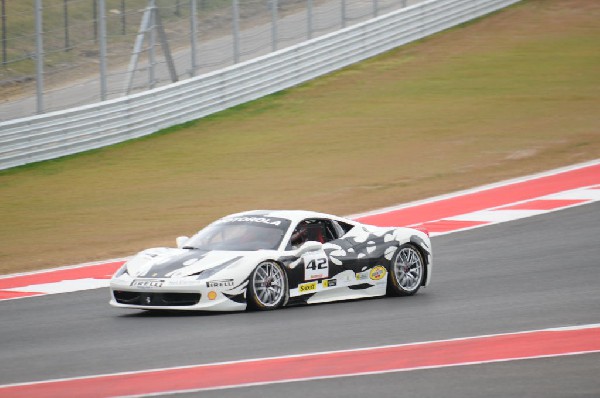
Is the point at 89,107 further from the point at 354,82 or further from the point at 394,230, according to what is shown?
the point at 394,230

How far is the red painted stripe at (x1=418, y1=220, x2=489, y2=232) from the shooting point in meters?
17.5

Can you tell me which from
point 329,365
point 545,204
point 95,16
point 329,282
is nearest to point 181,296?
point 329,282

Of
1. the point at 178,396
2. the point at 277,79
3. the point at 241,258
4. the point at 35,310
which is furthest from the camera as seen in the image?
the point at 277,79

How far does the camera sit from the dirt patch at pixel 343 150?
19906mm

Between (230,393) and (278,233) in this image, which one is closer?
(230,393)

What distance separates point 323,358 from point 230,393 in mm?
1359

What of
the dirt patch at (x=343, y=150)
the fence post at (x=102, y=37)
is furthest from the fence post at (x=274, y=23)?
the fence post at (x=102, y=37)

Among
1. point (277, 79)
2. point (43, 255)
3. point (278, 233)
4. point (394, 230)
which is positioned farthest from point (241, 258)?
point (277, 79)

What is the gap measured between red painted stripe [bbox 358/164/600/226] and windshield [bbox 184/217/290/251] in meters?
5.59

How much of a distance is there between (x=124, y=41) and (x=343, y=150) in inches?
232

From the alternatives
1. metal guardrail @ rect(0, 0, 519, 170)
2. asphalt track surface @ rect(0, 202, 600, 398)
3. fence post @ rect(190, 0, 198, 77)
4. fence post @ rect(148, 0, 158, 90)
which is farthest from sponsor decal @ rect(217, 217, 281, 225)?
fence post @ rect(190, 0, 198, 77)

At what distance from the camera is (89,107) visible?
2648 centimetres

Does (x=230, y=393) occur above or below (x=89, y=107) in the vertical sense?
below

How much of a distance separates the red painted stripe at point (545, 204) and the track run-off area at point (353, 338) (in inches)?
84.9
